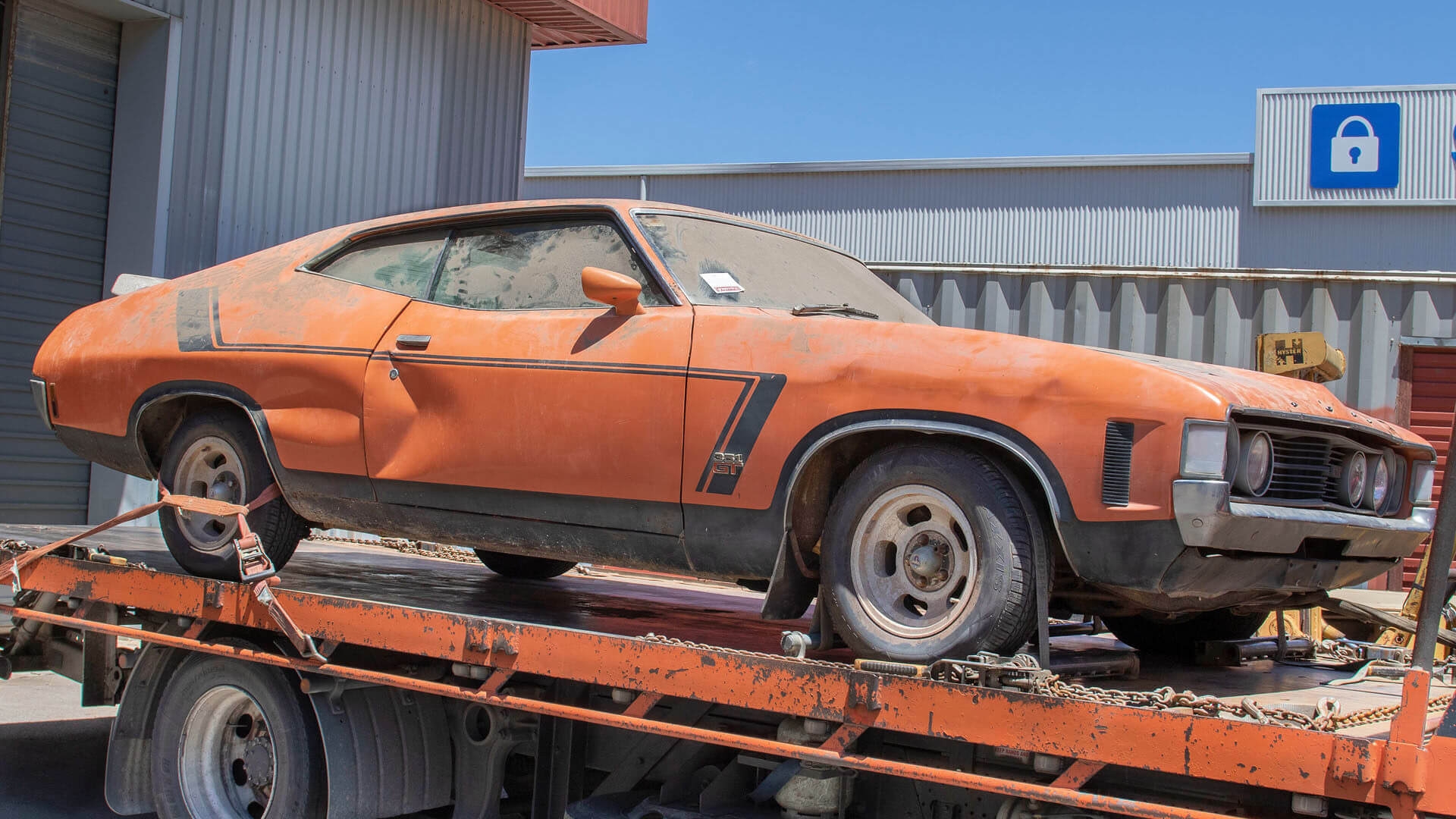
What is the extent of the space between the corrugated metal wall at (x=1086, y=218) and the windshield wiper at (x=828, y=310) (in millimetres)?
19827

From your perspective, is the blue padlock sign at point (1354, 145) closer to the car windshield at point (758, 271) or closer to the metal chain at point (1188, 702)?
the car windshield at point (758, 271)

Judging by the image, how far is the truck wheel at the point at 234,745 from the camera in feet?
14.6

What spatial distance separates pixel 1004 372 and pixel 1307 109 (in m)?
22.5

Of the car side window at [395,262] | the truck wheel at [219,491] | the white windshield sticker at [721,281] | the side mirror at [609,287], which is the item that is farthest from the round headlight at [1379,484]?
the truck wheel at [219,491]

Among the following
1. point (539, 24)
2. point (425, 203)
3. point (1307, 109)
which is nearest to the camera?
point (425, 203)

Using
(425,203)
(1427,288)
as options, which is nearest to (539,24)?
(425,203)

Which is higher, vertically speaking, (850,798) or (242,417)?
(242,417)

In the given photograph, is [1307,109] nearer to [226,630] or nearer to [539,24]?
[539,24]

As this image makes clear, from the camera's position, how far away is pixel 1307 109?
22.9 m

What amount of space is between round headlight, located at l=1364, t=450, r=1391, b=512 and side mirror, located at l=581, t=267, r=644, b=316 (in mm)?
2152

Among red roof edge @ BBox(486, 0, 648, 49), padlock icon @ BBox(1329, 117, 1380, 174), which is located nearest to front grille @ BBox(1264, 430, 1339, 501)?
red roof edge @ BBox(486, 0, 648, 49)

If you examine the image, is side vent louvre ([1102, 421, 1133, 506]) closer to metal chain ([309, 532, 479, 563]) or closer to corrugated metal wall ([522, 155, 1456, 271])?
metal chain ([309, 532, 479, 563])

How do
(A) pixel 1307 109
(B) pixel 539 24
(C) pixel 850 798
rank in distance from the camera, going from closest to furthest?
(C) pixel 850 798 → (B) pixel 539 24 → (A) pixel 1307 109

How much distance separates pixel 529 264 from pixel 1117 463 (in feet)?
6.99
